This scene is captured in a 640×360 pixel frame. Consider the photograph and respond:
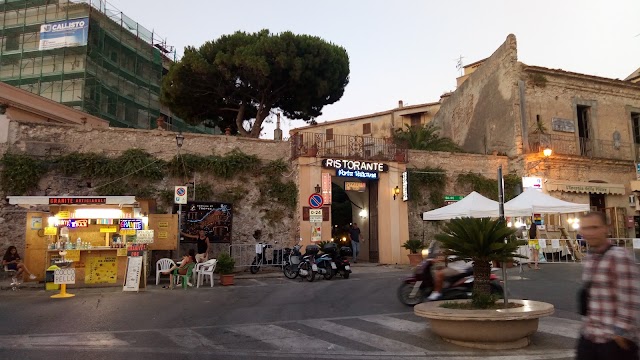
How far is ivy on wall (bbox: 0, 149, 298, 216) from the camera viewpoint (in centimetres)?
1819

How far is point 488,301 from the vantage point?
7.08 metres

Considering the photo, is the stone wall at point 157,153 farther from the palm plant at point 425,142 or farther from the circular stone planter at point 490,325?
the circular stone planter at point 490,325

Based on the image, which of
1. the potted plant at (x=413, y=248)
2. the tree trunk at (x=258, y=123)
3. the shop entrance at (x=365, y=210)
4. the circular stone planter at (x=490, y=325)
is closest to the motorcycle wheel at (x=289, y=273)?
the potted plant at (x=413, y=248)

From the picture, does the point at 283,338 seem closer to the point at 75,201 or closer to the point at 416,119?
the point at 75,201

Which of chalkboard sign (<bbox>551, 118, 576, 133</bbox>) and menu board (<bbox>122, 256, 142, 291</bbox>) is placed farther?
chalkboard sign (<bbox>551, 118, 576, 133</bbox>)

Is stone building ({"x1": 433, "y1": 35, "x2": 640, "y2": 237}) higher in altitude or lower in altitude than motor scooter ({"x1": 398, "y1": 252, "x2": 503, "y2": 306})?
higher

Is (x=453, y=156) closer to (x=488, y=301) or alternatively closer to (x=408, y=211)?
(x=408, y=211)

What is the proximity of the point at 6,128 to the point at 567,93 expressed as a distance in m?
26.4

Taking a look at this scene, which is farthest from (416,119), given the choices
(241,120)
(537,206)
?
(537,206)

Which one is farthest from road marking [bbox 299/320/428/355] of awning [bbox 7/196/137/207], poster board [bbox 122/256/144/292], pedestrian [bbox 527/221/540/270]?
pedestrian [bbox 527/221/540/270]

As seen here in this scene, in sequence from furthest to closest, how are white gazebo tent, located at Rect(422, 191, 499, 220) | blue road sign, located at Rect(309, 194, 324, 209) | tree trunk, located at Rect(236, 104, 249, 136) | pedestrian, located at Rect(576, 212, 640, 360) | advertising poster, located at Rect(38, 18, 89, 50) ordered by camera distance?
advertising poster, located at Rect(38, 18, 89, 50) → tree trunk, located at Rect(236, 104, 249, 136) → blue road sign, located at Rect(309, 194, 324, 209) → white gazebo tent, located at Rect(422, 191, 499, 220) → pedestrian, located at Rect(576, 212, 640, 360)

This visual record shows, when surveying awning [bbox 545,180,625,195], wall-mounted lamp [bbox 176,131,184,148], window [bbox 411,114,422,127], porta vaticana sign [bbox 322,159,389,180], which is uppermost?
window [bbox 411,114,422,127]

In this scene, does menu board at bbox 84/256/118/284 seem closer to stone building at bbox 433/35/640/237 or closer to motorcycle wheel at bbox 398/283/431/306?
motorcycle wheel at bbox 398/283/431/306

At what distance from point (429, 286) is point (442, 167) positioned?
15.1m
